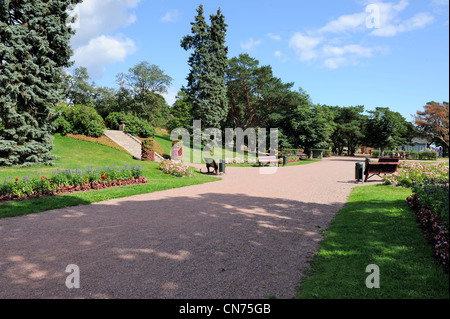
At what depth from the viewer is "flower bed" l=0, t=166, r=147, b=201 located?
8.48 metres

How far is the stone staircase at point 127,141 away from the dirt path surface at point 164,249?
1814cm

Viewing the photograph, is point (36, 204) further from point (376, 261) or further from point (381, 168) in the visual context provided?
point (381, 168)

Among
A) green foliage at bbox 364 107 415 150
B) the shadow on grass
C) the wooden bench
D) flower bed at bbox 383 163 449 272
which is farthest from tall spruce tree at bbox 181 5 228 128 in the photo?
flower bed at bbox 383 163 449 272

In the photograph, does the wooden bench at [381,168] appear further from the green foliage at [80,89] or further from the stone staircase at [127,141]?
the green foliage at [80,89]

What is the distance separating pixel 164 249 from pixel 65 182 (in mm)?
7126

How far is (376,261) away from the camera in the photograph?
3.85m

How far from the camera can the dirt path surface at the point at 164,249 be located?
3.38 meters

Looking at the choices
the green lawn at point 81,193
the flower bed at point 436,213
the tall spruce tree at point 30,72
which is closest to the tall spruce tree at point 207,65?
the green lawn at point 81,193

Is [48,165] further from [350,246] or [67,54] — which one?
[350,246]

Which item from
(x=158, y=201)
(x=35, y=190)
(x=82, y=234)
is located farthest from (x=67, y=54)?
(x=82, y=234)

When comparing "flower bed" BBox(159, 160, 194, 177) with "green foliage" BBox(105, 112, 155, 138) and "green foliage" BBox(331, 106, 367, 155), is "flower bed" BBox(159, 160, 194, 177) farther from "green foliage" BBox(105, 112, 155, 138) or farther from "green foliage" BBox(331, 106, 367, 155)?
"green foliage" BBox(331, 106, 367, 155)

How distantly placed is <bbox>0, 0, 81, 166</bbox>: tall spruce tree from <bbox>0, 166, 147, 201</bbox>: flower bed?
277 inches

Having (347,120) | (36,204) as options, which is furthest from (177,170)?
(347,120)

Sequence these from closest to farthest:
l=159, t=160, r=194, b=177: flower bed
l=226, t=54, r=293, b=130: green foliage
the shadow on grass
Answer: the shadow on grass, l=159, t=160, r=194, b=177: flower bed, l=226, t=54, r=293, b=130: green foliage
